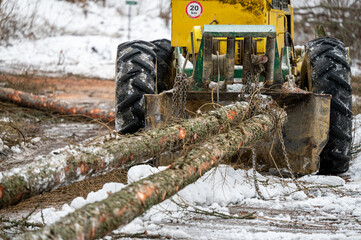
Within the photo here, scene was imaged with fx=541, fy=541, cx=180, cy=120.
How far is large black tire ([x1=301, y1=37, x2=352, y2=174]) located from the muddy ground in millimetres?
963

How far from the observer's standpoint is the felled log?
3.24 metres

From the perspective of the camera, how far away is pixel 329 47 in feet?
20.4

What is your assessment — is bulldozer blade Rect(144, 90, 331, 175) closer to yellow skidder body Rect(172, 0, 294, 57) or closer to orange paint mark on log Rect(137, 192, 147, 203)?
yellow skidder body Rect(172, 0, 294, 57)

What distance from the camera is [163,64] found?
6832 mm

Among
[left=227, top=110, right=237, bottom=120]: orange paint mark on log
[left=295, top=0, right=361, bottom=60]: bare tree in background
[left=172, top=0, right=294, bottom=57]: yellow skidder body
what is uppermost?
[left=295, top=0, right=361, bottom=60]: bare tree in background

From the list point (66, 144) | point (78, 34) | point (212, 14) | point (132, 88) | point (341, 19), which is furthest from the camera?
point (78, 34)

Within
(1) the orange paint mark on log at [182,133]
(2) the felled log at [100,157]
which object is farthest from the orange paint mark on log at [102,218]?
(1) the orange paint mark on log at [182,133]

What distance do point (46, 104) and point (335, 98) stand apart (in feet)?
18.6

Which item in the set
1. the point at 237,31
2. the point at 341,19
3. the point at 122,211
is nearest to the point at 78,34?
the point at 341,19

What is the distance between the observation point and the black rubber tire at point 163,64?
6.76 meters

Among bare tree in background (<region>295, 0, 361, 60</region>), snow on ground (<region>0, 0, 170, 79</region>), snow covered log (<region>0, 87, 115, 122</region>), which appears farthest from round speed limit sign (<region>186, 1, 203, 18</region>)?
bare tree in background (<region>295, 0, 361, 60</region>)

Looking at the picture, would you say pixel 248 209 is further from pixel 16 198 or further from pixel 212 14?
pixel 212 14

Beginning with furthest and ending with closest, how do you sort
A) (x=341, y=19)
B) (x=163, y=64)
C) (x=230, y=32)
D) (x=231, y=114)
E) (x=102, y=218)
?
(x=341, y=19) → (x=163, y=64) → (x=230, y=32) → (x=231, y=114) → (x=102, y=218)

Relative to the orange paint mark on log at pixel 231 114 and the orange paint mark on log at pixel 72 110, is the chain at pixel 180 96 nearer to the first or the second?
the orange paint mark on log at pixel 231 114
